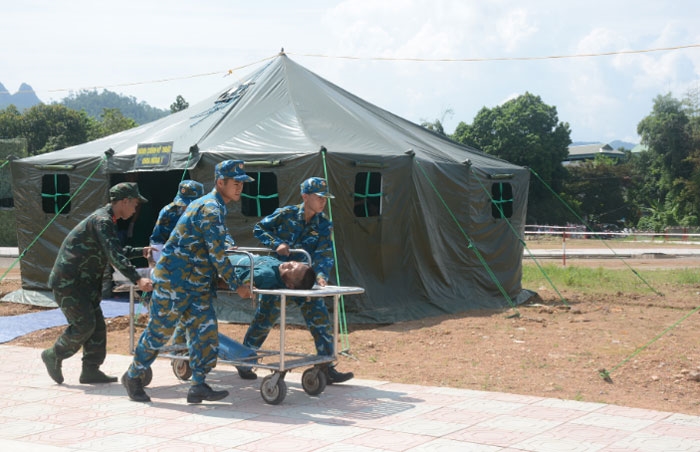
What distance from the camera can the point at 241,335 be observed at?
33.7 feet

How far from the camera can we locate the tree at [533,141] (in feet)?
166

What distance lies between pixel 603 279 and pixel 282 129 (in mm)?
8312

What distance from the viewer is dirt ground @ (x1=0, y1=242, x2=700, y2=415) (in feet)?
23.5

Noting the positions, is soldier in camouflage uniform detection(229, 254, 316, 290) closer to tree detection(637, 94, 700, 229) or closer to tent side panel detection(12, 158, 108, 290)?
tent side panel detection(12, 158, 108, 290)

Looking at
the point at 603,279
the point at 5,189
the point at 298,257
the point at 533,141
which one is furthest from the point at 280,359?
the point at 533,141

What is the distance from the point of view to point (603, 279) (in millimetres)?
16828

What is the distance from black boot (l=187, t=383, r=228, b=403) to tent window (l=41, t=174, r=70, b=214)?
764cm

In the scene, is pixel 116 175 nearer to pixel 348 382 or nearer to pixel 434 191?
pixel 434 191

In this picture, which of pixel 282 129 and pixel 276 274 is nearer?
pixel 276 274

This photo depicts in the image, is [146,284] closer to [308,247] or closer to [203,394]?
[203,394]

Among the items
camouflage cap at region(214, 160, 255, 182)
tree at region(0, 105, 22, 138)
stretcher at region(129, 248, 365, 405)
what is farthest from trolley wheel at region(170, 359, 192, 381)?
tree at region(0, 105, 22, 138)

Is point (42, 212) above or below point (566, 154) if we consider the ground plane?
below

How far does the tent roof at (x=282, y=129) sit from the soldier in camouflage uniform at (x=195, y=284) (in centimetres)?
489

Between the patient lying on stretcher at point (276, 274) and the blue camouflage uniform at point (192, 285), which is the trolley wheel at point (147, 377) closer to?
the blue camouflage uniform at point (192, 285)
